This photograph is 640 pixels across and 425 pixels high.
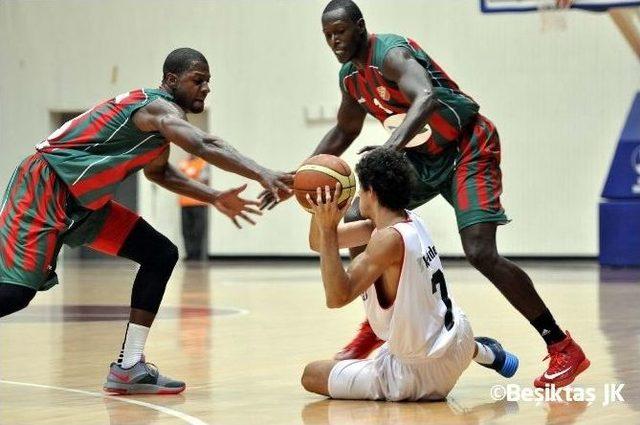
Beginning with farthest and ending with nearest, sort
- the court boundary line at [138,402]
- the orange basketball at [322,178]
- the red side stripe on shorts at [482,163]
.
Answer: the red side stripe on shorts at [482,163], the orange basketball at [322,178], the court boundary line at [138,402]

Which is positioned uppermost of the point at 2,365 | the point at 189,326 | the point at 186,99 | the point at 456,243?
the point at 186,99

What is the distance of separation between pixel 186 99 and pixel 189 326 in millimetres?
4003

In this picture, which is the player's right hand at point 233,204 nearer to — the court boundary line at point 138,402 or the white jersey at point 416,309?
the white jersey at point 416,309

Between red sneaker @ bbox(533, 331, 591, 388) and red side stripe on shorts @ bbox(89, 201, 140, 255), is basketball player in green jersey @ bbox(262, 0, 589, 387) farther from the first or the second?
red side stripe on shorts @ bbox(89, 201, 140, 255)

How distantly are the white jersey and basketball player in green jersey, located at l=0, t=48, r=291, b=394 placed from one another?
0.69 meters

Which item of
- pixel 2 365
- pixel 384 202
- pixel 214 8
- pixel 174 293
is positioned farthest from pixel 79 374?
pixel 214 8

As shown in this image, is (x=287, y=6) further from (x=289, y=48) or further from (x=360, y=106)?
(x=360, y=106)

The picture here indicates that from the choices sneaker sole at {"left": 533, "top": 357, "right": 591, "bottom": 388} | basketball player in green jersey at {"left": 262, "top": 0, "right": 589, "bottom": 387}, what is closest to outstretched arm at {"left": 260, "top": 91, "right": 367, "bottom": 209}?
basketball player in green jersey at {"left": 262, "top": 0, "right": 589, "bottom": 387}

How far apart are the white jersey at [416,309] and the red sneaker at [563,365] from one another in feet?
2.45

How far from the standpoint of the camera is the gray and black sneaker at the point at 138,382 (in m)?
6.07

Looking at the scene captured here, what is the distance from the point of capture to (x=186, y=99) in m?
6.00

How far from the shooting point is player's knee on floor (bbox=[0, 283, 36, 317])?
5598mm

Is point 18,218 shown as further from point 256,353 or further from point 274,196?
point 256,353

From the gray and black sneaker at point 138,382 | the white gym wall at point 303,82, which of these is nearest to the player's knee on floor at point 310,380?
the gray and black sneaker at point 138,382
